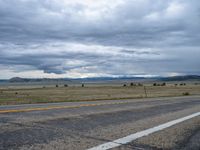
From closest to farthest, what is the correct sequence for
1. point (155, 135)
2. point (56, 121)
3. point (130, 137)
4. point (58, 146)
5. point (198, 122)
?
1. point (58, 146)
2. point (130, 137)
3. point (155, 135)
4. point (56, 121)
5. point (198, 122)

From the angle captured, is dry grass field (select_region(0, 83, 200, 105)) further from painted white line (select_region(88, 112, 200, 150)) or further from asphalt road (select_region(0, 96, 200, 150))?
painted white line (select_region(88, 112, 200, 150))

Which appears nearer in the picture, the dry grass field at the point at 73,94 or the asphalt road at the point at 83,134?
the asphalt road at the point at 83,134

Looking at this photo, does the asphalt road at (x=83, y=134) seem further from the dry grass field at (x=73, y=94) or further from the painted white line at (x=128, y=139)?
the dry grass field at (x=73, y=94)

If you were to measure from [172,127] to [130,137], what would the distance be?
2389 millimetres

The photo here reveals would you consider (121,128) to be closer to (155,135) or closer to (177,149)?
(155,135)

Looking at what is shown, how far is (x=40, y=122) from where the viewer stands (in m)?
8.57

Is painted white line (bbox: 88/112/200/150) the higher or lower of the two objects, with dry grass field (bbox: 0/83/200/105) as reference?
higher

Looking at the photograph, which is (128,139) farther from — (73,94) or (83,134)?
(73,94)

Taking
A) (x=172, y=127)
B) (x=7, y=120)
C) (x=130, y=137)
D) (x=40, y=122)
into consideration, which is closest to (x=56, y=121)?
(x=40, y=122)

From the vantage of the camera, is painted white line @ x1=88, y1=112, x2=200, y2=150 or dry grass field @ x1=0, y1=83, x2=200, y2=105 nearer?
painted white line @ x1=88, y1=112, x2=200, y2=150

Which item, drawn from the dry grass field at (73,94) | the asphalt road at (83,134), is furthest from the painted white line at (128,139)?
the dry grass field at (73,94)

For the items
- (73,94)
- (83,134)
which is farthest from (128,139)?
(73,94)

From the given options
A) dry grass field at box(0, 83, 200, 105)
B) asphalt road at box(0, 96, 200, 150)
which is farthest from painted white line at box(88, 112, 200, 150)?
dry grass field at box(0, 83, 200, 105)

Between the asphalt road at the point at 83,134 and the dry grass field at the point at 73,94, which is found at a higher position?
the asphalt road at the point at 83,134
